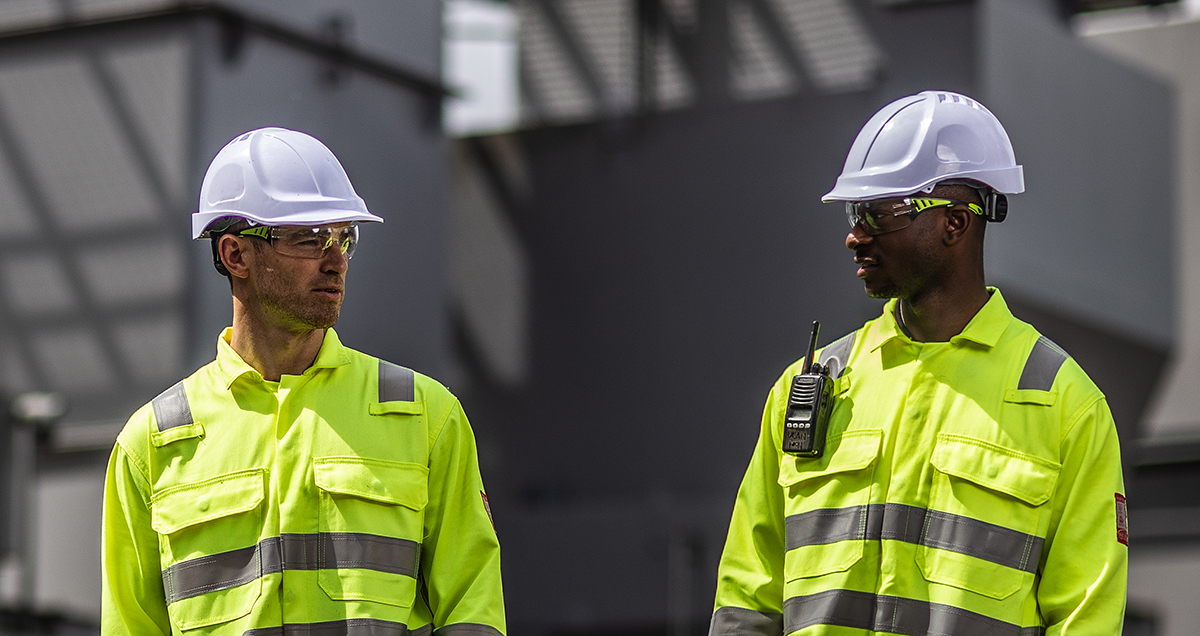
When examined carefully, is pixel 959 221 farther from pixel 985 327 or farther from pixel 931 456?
pixel 931 456

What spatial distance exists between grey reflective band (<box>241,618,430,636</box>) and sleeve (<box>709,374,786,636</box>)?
2.48 feet

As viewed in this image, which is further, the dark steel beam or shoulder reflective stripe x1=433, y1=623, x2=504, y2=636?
the dark steel beam

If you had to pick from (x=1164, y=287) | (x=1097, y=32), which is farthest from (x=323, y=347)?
(x=1097, y=32)

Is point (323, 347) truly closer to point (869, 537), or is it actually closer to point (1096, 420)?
point (869, 537)

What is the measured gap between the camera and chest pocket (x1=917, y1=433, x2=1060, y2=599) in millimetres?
3584

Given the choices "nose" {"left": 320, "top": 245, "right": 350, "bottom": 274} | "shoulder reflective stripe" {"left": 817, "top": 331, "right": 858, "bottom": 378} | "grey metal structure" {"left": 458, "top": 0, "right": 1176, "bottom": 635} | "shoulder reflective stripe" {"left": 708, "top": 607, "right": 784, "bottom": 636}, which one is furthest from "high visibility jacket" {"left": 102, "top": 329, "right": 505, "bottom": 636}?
"grey metal structure" {"left": 458, "top": 0, "right": 1176, "bottom": 635}

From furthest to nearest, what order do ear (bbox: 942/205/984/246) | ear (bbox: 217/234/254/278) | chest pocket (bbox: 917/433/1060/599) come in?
ear (bbox: 217/234/254/278), ear (bbox: 942/205/984/246), chest pocket (bbox: 917/433/1060/599)

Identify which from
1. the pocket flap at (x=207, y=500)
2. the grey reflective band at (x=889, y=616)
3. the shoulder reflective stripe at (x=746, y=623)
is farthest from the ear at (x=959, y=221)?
the pocket flap at (x=207, y=500)

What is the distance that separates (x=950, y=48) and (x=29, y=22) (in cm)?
502

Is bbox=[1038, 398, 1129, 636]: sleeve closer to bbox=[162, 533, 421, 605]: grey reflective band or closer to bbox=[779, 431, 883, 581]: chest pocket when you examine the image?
bbox=[779, 431, 883, 581]: chest pocket

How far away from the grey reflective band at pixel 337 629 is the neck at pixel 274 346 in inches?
23.1

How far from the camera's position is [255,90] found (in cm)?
879

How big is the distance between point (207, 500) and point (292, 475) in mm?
197

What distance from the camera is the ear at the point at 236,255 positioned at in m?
3.92
